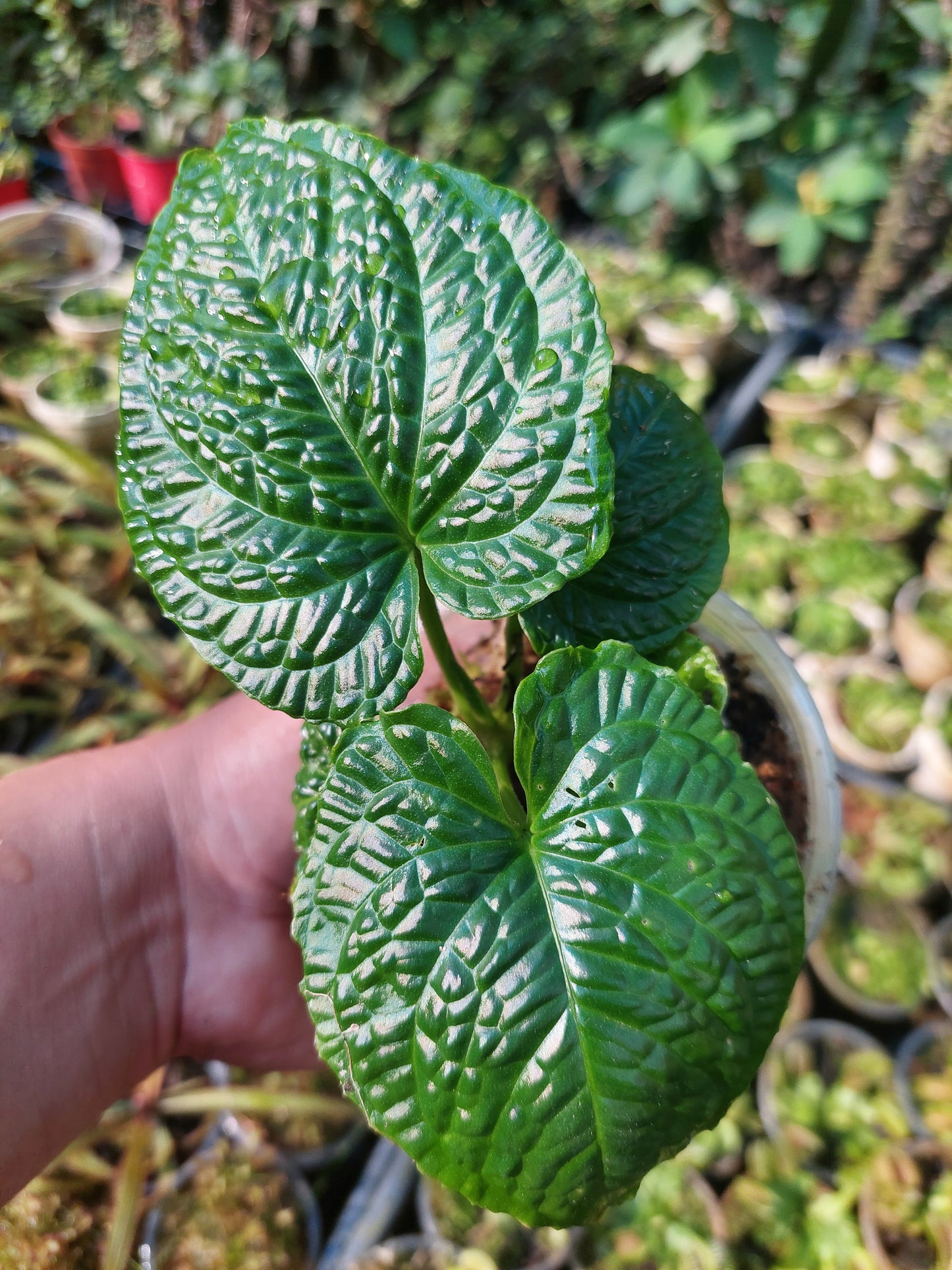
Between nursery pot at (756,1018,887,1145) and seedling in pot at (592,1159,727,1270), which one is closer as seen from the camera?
seedling in pot at (592,1159,727,1270)

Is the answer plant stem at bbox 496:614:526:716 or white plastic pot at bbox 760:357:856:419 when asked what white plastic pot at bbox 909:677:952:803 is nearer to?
white plastic pot at bbox 760:357:856:419

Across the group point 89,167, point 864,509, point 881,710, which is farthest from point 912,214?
point 89,167

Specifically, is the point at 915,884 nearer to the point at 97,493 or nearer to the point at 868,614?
the point at 868,614

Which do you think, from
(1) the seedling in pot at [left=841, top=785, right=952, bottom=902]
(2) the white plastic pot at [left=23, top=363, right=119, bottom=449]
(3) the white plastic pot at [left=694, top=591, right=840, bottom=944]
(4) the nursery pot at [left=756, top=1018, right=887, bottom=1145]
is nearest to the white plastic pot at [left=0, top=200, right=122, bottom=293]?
(2) the white plastic pot at [left=23, top=363, right=119, bottom=449]

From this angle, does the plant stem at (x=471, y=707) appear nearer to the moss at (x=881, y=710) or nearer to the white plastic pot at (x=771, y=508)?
the moss at (x=881, y=710)

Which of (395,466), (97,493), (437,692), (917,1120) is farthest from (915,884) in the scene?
(97,493)

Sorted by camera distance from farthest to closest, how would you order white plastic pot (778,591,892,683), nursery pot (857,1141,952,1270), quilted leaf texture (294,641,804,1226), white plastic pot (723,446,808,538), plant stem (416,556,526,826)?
white plastic pot (723,446,808,538)
white plastic pot (778,591,892,683)
nursery pot (857,1141,952,1270)
plant stem (416,556,526,826)
quilted leaf texture (294,641,804,1226)

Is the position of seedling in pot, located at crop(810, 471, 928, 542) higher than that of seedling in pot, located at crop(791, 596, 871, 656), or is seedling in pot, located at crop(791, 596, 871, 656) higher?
seedling in pot, located at crop(810, 471, 928, 542)

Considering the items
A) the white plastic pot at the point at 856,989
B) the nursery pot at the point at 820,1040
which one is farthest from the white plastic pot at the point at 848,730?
the nursery pot at the point at 820,1040
